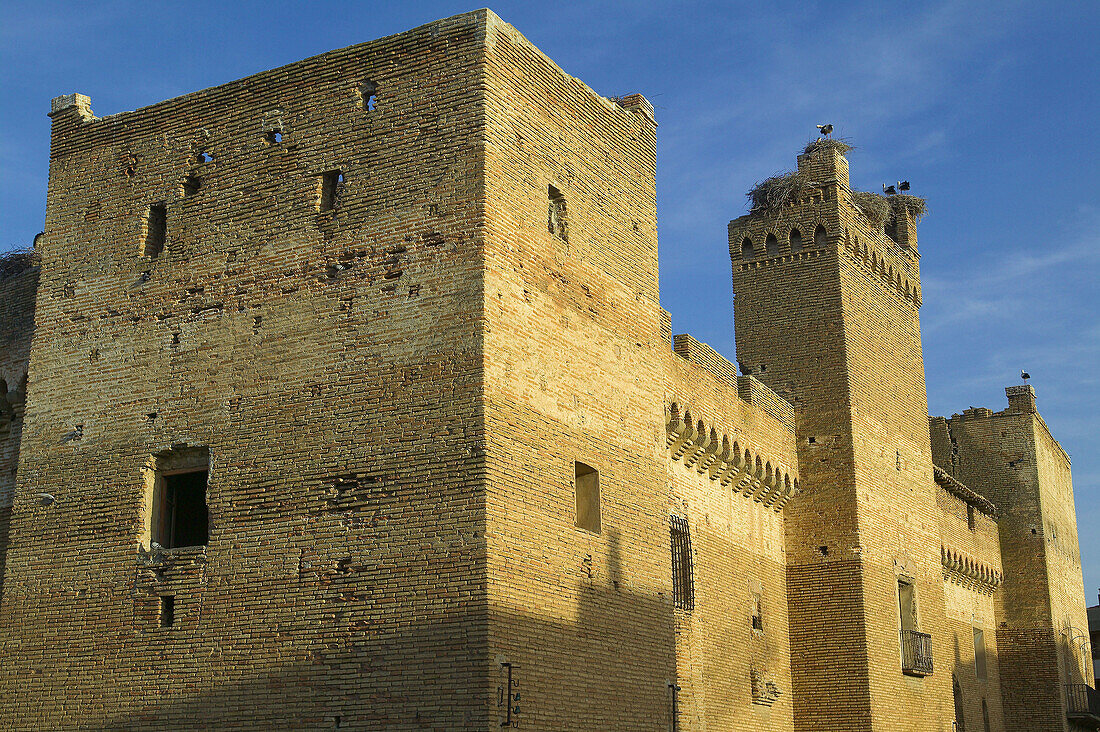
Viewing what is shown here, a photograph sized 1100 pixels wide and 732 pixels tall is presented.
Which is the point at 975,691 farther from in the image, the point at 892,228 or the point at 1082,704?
the point at 892,228

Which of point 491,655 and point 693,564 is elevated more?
point 693,564

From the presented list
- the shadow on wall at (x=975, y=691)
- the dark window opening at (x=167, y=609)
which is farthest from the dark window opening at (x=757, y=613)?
the dark window opening at (x=167, y=609)

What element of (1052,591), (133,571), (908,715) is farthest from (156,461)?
(1052,591)

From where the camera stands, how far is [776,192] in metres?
25.2

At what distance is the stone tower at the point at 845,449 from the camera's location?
22328 mm

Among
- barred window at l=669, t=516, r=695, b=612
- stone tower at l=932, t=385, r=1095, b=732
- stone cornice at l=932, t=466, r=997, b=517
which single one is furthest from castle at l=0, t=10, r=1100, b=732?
stone tower at l=932, t=385, r=1095, b=732

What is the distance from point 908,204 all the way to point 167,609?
20878 mm

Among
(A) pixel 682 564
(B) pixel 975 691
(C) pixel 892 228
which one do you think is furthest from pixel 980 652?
(A) pixel 682 564

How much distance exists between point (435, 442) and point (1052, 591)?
2759 cm

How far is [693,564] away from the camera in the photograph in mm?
19312

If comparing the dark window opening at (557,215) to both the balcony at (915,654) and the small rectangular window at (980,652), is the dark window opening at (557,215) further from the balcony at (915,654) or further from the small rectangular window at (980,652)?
the small rectangular window at (980,652)

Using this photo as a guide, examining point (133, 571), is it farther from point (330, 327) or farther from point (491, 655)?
point (491, 655)

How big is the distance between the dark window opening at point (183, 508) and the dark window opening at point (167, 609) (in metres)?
0.79

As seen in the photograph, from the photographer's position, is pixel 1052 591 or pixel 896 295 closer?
pixel 896 295
